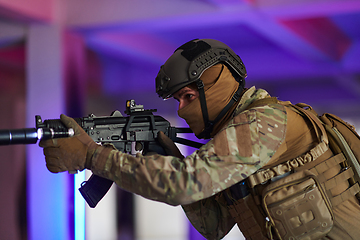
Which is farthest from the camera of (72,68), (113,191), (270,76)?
(113,191)

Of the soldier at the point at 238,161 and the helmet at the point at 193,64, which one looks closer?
the soldier at the point at 238,161

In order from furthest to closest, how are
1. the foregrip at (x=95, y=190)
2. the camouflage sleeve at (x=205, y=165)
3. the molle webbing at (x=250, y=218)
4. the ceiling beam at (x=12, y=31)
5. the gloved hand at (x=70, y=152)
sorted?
the ceiling beam at (x=12, y=31)
the foregrip at (x=95, y=190)
the molle webbing at (x=250, y=218)
the gloved hand at (x=70, y=152)
the camouflage sleeve at (x=205, y=165)

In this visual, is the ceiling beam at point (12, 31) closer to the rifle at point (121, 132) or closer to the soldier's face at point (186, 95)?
the rifle at point (121, 132)

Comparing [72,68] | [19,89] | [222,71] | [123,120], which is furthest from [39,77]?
[222,71]

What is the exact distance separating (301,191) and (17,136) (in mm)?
946

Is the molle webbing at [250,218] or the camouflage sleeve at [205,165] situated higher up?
the camouflage sleeve at [205,165]

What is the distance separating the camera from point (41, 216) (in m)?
2.88

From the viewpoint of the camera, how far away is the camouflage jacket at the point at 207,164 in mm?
1024

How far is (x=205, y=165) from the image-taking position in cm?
105

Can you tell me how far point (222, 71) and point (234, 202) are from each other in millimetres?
517

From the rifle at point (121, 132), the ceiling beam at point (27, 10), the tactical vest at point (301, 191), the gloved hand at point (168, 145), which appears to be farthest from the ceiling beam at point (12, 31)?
the tactical vest at point (301, 191)

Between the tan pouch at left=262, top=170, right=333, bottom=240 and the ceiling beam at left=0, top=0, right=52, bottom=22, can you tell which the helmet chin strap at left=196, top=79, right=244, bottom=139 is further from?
the ceiling beam at left=0, top=0, right=52, bottom=22

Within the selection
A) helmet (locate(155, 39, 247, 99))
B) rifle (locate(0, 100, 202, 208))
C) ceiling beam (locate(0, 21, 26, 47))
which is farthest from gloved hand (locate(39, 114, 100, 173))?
ceiling beam (locate(0, 21, 26, 47))

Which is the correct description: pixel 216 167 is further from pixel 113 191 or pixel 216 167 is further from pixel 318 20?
pixel 113 191
